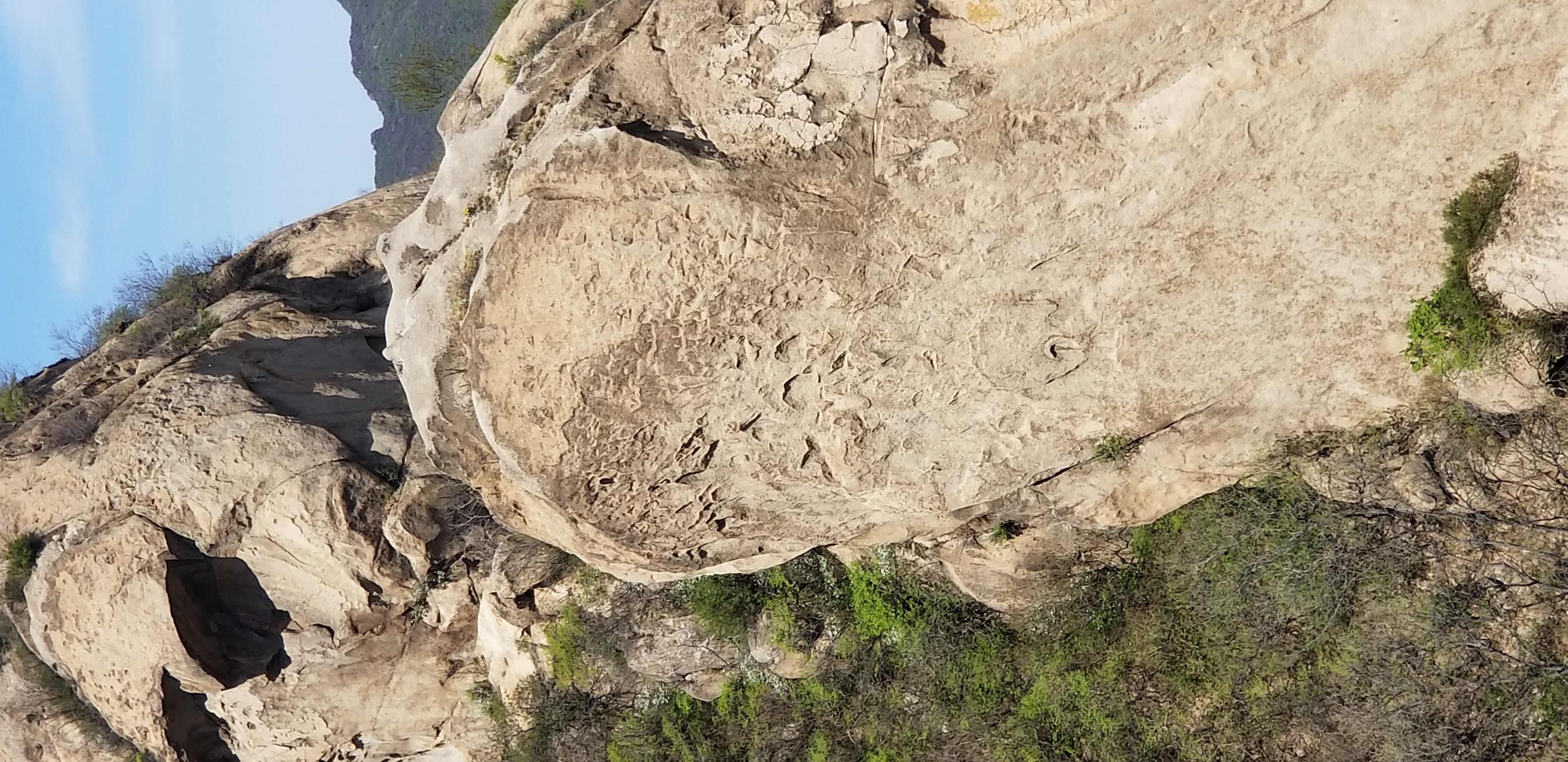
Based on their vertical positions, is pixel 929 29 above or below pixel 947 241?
above

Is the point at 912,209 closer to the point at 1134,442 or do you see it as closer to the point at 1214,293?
the point at 1214,293

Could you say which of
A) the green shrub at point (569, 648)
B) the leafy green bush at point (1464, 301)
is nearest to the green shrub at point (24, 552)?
the green shrub at point (569, 648)

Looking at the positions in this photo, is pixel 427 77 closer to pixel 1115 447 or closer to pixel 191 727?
pixel 191 727

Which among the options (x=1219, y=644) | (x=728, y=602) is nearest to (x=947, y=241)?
(x=1219, y=644)

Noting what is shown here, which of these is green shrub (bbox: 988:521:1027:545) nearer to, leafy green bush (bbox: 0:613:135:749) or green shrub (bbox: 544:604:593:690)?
green shrub (bbox: 544:604:593:690)

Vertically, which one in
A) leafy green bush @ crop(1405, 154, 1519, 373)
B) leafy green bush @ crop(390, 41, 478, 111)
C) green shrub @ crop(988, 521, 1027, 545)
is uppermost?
leafy green bush @ crop(390, 41, 478, 111)

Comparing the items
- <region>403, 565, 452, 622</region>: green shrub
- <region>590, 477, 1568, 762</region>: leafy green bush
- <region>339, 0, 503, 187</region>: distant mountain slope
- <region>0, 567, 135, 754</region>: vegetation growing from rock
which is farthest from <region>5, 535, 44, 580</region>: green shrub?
<region>339, 0, 503, 187</region>: distant mountain slope
